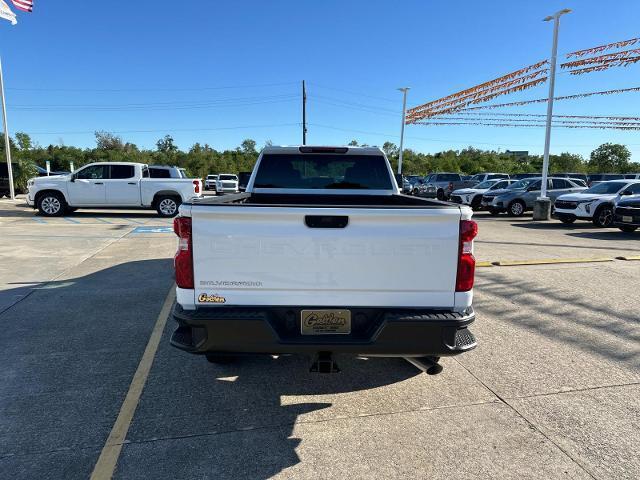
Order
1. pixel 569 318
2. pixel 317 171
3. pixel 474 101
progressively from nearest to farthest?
pixel 317 171 < pixel 569 318 < pixel 474 101

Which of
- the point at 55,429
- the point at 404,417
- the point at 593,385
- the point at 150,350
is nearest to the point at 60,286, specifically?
the point at 150,350

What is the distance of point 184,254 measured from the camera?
285 centimetres

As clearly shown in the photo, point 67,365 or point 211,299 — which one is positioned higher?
point 211,299

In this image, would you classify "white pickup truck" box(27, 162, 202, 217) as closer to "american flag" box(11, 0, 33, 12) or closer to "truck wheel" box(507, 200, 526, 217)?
"american flag" box(11, 0, 33, 12)

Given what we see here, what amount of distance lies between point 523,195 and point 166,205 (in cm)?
1498

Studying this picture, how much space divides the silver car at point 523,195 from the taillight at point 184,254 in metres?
18.8

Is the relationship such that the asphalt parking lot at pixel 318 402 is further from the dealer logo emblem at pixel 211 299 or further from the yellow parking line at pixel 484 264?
the yellow parking line at pixel 484 264

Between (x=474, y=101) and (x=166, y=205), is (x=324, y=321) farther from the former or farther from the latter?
(x=474, y=101)

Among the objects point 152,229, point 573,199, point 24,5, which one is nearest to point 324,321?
point 152,229

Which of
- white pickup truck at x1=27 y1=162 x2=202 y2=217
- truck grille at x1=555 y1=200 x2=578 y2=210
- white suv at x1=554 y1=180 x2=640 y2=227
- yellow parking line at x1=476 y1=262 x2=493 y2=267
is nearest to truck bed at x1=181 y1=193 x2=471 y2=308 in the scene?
yellow parking line at x1=476 y1=262 x2=493 y2=267

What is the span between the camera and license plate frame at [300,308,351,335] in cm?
289

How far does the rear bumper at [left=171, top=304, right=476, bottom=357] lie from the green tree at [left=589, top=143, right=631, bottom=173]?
8475cm

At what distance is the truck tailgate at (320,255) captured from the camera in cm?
280

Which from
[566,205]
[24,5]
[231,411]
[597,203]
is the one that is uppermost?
[24,5]
